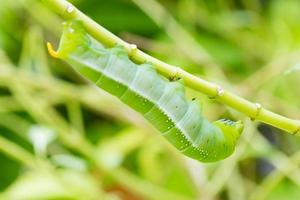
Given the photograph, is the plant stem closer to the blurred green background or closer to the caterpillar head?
the caterpillar head

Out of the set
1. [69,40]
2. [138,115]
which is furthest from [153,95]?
[138,115]

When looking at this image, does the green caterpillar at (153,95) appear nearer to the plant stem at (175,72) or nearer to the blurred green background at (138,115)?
the plant stem at (175,72)

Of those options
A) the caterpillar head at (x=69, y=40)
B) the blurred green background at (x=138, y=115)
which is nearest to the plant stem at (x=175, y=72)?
the caterpillar head at (x=69, y=40)

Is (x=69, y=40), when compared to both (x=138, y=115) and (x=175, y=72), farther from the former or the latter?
(x=138, y=115)

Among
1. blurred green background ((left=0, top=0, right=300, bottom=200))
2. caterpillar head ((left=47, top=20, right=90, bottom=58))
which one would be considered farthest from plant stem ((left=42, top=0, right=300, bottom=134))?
blurred green background ((left=0, top=0, right=300, bottom=200))

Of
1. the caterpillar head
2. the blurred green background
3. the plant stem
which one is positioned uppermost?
the blurred green background

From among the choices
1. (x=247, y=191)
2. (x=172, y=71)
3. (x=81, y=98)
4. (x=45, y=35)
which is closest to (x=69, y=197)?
(x=81, y=98)
